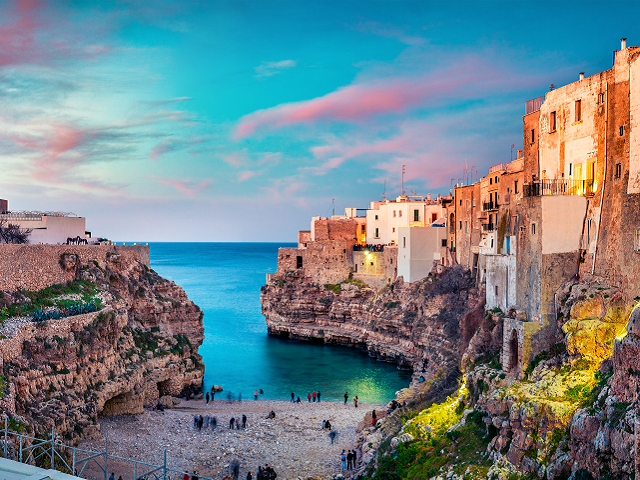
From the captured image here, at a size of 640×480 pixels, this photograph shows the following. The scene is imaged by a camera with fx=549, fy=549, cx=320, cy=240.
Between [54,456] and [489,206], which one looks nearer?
[54,456]

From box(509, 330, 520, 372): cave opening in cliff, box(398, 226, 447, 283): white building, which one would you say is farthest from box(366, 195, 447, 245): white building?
box(509, 330, 520, 372): cave opening in cliff

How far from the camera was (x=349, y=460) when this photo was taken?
2441 centimetres

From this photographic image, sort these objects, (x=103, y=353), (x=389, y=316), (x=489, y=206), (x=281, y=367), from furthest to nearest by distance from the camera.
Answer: (x=389, y=316), (x=281, y=367), (x=489, y=206), (x=103, y=353)

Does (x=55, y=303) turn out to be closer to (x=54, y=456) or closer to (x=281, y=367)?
(x=54, y=456)

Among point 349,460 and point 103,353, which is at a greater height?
point 103,353

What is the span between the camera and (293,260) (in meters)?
60.2

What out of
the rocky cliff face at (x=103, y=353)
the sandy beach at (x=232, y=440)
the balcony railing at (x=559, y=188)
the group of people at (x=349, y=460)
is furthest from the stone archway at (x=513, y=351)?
the rocky cliff face at (x=103, y=353)

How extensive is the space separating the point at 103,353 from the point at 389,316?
88.2ft

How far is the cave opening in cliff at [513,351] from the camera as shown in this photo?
22.3 m

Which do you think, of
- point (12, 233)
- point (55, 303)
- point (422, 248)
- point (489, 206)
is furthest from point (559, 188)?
point (12, 233)

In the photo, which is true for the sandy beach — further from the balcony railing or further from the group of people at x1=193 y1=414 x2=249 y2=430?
the balcony railing

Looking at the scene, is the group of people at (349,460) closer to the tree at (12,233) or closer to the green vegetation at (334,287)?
the tree at (12,233)

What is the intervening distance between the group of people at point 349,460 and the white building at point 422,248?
25920 mm

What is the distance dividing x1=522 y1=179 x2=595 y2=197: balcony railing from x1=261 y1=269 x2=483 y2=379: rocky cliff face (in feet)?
33.7
